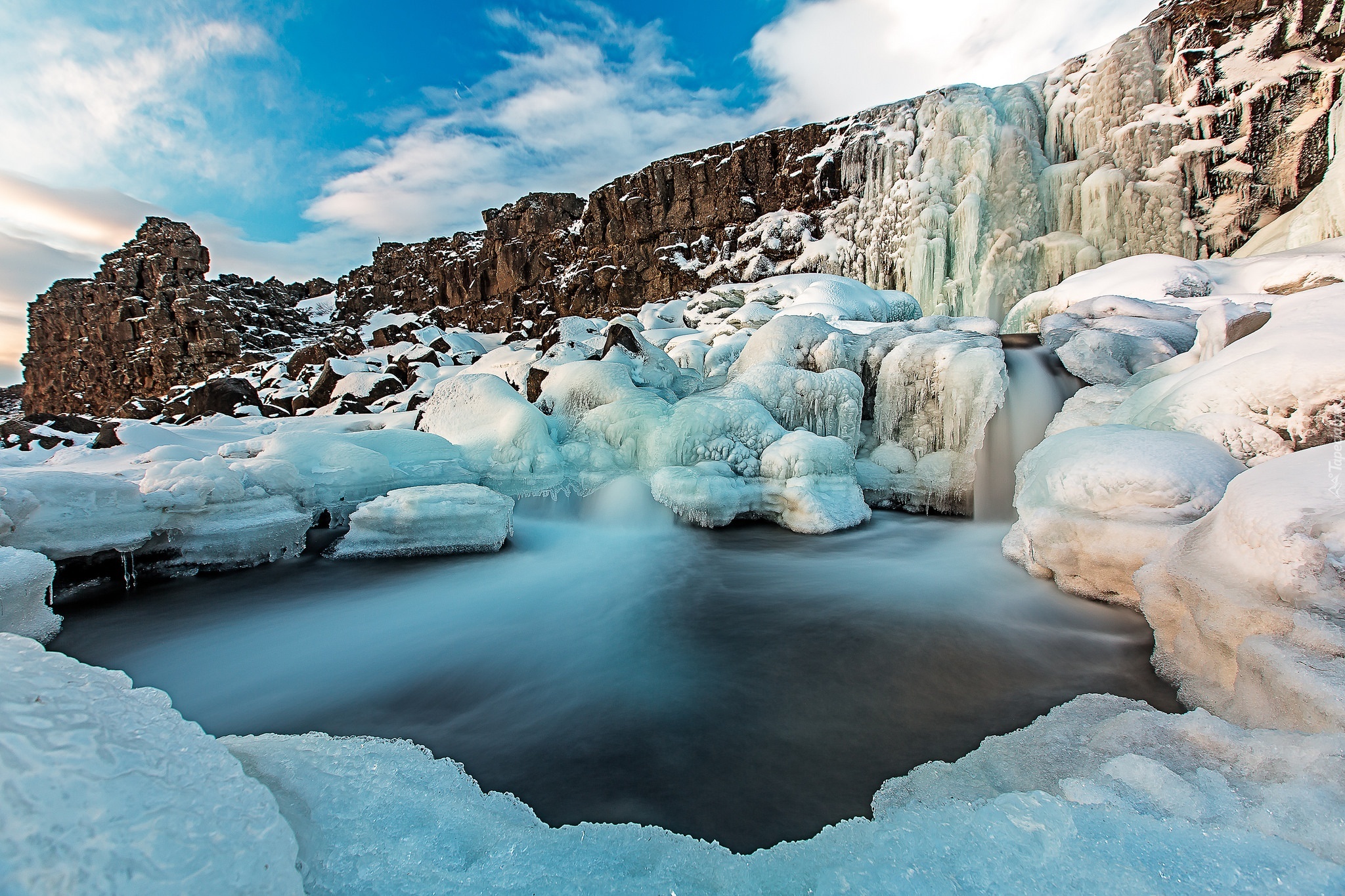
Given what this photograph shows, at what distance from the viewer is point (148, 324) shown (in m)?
37.9

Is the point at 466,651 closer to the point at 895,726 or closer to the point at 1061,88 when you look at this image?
the point at 895,726

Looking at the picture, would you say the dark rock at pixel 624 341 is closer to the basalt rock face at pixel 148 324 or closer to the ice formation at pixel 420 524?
the ice formation at pixel 420 524

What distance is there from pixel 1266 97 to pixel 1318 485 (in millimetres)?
16884

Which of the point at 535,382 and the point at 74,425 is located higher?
the point at 535,382

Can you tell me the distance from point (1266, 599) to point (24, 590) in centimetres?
689

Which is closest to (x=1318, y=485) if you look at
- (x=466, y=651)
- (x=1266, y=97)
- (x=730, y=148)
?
(x=466, y=651)

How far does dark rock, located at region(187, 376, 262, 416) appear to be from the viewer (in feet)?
48.5

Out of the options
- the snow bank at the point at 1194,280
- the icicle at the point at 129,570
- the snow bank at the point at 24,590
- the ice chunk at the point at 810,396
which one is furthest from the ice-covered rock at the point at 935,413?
the icicle at the point at 129,570

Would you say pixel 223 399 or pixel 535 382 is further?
pixel 223 399

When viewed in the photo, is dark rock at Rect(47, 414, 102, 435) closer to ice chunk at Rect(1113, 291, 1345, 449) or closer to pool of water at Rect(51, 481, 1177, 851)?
pool of water at Rect(51, 481, 1177, 851)

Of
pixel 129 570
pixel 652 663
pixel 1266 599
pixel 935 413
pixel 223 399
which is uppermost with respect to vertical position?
pixel 223 399

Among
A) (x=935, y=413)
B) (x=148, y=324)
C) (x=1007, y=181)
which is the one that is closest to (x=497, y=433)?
(x=935, y=413)

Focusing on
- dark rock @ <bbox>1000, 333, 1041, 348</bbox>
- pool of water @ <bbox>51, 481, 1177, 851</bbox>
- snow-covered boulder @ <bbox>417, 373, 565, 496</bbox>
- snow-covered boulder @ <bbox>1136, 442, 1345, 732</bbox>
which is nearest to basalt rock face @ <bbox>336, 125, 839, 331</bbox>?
dark rock @ <bbox>1000, 333, 1041, 348</bbox>

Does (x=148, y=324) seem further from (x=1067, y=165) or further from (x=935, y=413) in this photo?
(x=1067, y=165)
